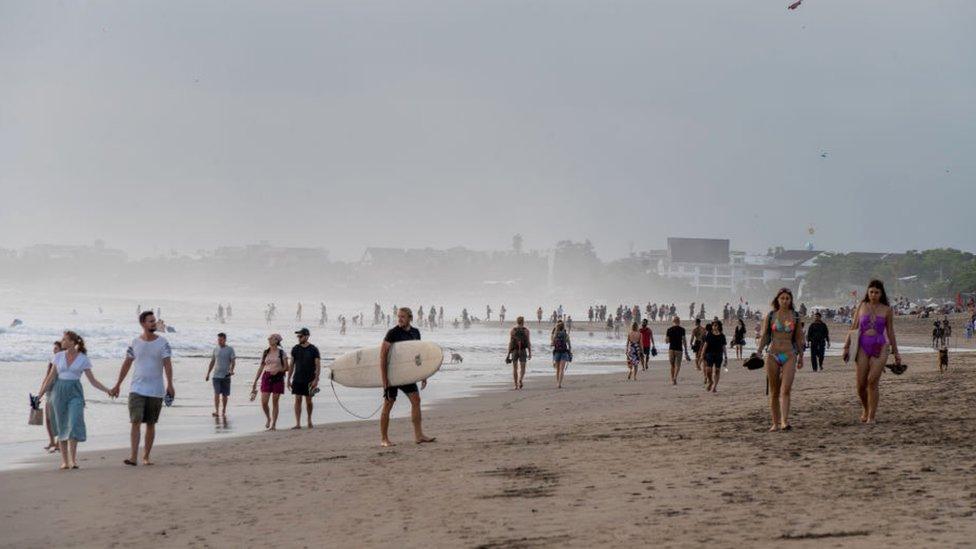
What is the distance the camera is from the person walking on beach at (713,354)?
796 inches

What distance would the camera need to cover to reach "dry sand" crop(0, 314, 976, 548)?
22.6 feet

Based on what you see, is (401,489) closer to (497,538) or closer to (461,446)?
(497,538)

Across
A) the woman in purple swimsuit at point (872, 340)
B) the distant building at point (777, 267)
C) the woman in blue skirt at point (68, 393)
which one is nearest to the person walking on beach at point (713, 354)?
the woman in purple swimsuit at point (872, 340)

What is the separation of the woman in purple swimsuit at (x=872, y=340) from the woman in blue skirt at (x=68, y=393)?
781 cm

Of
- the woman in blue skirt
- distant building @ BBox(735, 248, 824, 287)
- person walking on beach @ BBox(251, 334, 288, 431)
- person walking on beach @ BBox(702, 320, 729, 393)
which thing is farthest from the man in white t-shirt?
distant building @ BBox(735, 248, 824, 287)

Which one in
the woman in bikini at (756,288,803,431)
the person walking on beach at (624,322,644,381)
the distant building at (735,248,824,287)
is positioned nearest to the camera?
the woman in bikini at (756,288,803,431)

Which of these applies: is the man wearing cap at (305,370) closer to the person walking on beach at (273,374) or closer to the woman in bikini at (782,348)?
the person walking on beach at (273,374)

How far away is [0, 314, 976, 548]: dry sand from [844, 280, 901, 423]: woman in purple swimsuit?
→ 40cm

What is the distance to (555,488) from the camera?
8.53 metres

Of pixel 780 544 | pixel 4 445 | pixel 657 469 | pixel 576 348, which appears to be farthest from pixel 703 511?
pixel 576 348

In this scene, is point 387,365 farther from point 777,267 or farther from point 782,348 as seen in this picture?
point 777,267

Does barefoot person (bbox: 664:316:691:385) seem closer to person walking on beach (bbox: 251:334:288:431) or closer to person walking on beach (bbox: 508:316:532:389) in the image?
person walking on beach (bbox: 508:316:532:389)

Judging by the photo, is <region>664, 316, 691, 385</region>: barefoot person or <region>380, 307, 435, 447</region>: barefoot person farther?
<region>664, 316, 691, 385</region>: barefoot person

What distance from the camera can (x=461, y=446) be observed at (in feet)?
39.7
